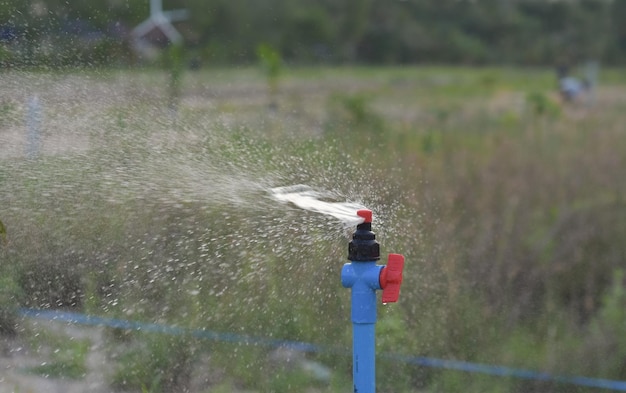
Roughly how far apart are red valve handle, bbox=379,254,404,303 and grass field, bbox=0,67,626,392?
23.9 inches

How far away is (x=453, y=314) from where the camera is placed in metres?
4.11

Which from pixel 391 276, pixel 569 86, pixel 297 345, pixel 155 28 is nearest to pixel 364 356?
pixel 391 276

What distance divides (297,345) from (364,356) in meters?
1.32

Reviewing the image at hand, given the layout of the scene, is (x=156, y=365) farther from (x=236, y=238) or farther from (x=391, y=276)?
(x=391, y=276)

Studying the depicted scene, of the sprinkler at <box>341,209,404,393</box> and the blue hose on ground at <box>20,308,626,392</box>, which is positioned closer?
the sprinkler at <box>341,209,404,393</box>

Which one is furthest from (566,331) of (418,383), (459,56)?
(459,56)

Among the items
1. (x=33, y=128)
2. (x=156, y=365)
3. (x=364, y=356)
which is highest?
(x=33, y=128)

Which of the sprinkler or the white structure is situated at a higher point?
the white structure

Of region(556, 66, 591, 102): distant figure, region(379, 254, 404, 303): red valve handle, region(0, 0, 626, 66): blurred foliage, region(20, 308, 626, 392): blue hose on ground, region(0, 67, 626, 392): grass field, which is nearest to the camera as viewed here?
region(379, 254, 404, 303): red valve handle

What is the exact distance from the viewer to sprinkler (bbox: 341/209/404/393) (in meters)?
2.30

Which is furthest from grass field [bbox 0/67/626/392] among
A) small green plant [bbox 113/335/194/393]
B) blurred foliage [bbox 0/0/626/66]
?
blurred foliage [bbox 0/0/626/66]

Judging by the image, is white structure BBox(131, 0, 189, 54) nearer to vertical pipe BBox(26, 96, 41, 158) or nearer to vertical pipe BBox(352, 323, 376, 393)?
vertical pipe BBox(26, 96, 41, 158)

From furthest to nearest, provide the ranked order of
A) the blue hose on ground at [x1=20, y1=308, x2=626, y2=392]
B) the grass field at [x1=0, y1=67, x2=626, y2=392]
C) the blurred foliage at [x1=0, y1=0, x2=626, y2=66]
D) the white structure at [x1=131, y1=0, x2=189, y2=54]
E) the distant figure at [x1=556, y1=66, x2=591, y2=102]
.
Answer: the distant figure at [x1=556, y1=66, x2=591, y2=102]
the white structure at [x1=131, y1=0, x2=189, y2=54]
the blurred foliage at [x1=0, y1=0, x2=626, y2=66]
the blue hose on ground at [x1=20, y1=308, x2=626, y2=392]
the grass field at [x1=0, y1=67, x2=626, y2=392]

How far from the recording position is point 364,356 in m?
2.35
